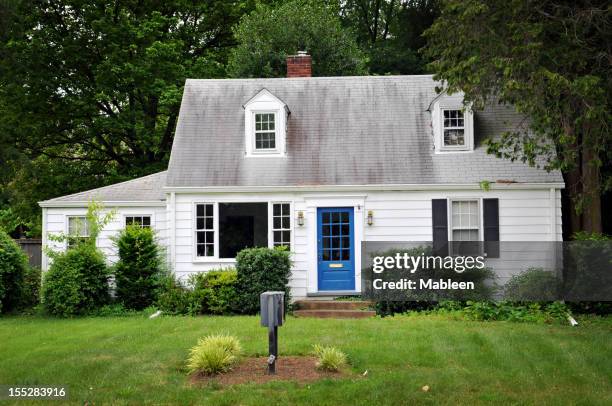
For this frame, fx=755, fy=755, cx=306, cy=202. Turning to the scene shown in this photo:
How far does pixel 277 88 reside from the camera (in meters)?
21.2

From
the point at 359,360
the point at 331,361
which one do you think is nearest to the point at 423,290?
the point at 359,360

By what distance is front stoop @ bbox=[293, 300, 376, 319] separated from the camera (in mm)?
16812

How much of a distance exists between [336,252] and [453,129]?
4429 mm

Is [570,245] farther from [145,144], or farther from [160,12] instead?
[160,12]

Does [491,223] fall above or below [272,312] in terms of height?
above

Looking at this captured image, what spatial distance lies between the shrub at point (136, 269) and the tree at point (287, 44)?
35.1 ft

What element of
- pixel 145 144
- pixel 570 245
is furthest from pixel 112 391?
pixel 145 144

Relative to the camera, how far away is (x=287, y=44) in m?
27.6

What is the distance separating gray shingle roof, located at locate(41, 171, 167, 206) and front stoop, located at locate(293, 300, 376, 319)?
16.4 ft

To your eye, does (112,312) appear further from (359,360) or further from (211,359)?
(359,360)

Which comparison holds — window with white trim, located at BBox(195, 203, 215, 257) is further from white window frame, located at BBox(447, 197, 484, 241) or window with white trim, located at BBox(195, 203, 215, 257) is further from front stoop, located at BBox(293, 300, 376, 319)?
white window frame, located at BBox(447, 197, 484, 241)

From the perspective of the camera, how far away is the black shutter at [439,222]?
18500 millimetres

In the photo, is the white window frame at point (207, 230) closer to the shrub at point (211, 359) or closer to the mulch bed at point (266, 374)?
the mulch bed at point (266, 374)

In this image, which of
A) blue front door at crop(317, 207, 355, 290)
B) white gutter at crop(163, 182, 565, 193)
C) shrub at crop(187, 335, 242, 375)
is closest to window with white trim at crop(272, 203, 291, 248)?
white gutter at crop(163, 182, 565, 193)
